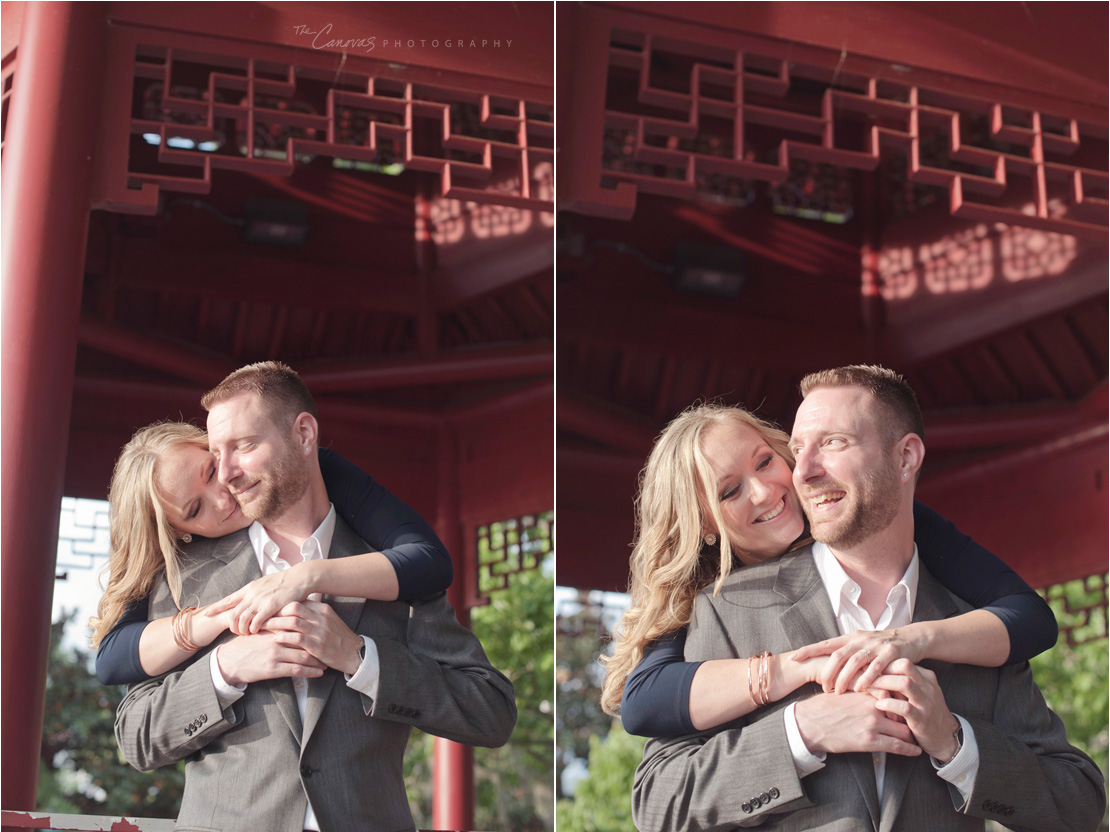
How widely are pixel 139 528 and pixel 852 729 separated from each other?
1.51 metres

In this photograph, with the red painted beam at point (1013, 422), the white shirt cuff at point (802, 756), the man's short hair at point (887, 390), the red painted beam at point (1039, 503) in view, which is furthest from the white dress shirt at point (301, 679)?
the red painted beam at point (1013, 422)

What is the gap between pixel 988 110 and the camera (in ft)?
9.71

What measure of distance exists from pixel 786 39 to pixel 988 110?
54 centimetres

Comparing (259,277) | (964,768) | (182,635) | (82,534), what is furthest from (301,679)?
(964,768)

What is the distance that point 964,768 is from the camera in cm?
221

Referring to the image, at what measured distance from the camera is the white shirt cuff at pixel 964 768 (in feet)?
7.25

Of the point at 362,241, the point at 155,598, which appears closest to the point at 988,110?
Answer: the point at 362,241

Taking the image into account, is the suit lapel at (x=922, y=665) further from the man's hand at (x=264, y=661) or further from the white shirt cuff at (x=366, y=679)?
the man's hand at (x=264, y=661)

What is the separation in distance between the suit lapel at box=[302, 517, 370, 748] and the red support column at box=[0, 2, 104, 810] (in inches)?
23.5

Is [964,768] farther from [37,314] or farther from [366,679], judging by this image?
[37,314]

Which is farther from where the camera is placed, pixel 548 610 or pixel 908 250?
pixel 908 250

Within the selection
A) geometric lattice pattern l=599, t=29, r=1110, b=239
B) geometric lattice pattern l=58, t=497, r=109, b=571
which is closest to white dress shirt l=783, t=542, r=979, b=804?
geometric lattice pattern l=599, t=29, r=1110, b=239

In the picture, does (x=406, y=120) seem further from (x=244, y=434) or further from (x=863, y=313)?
(x=863, y=313)

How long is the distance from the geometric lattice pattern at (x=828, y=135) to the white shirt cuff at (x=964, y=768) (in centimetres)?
132
